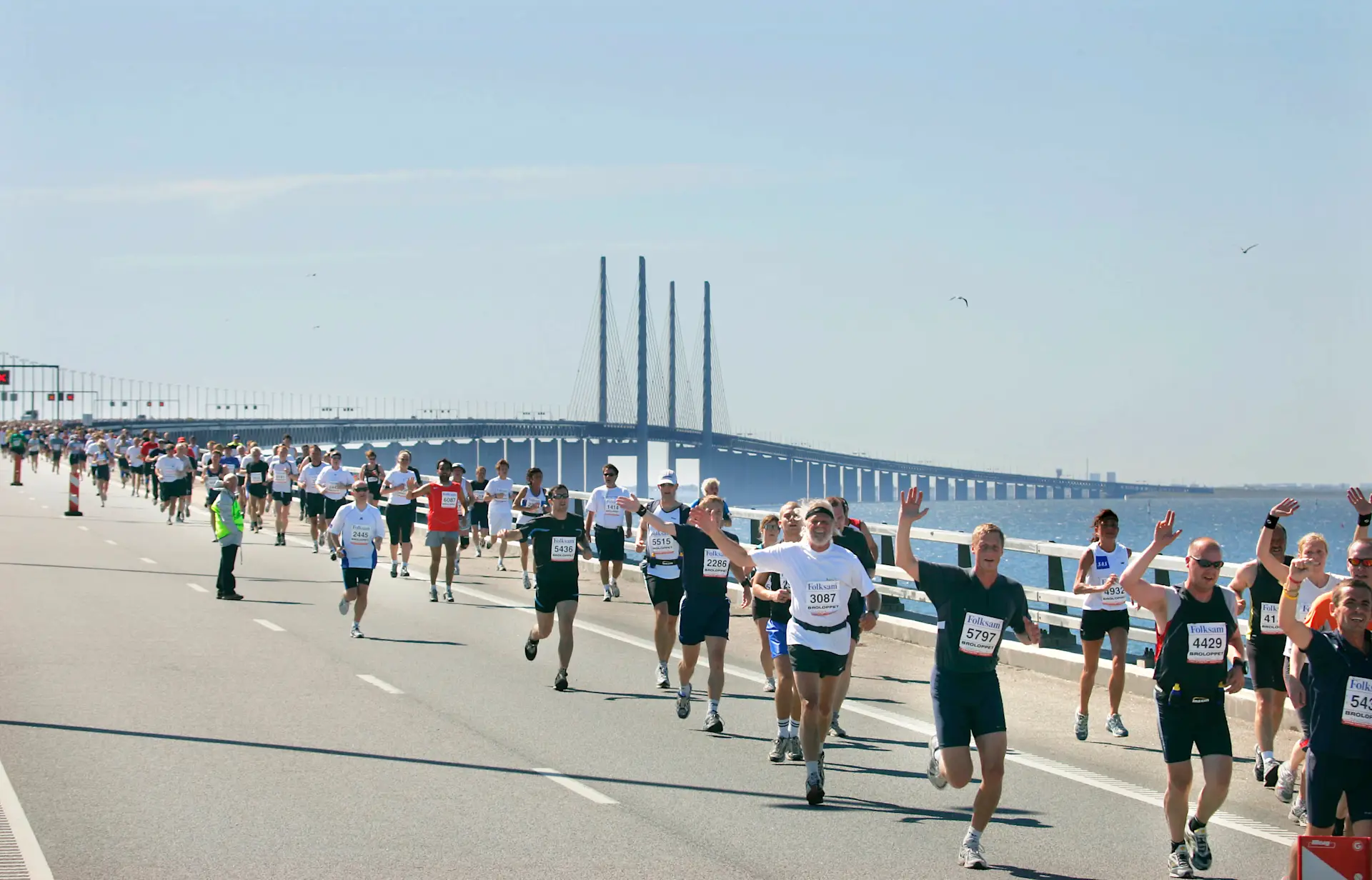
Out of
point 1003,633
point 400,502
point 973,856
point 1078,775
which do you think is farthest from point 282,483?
point 973,856

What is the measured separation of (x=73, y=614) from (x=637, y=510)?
10.5m

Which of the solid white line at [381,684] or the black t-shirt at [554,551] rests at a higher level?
the black t-shirt at [554,551]

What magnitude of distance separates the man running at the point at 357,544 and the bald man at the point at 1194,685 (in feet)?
36.8

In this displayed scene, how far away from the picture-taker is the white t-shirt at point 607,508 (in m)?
20.6

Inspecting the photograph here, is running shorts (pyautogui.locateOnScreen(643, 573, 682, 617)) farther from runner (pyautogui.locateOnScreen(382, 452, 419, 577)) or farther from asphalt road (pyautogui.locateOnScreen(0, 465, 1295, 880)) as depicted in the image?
runner (pyautogui.locateOnScreen(382, 452, 419, 577))

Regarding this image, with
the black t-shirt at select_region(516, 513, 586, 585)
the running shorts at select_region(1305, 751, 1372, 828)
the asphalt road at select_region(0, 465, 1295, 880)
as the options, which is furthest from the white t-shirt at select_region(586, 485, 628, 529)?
the running shorts at select_region(1305, 751, 1372, 828)

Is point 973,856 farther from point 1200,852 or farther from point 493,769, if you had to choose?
point 493,769

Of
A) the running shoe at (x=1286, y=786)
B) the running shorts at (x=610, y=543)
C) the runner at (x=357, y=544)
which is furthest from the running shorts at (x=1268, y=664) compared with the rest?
the running shorts at (x=610, y=543)

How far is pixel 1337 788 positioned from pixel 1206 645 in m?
1.16

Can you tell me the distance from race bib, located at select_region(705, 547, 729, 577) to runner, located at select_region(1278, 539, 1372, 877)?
5.78m

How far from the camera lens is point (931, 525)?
620 feet

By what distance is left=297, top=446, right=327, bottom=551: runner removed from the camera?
29.0m

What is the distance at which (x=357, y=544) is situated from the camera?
59.0ft

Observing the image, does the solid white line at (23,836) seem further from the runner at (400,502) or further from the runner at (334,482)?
the runner at (334,482)
